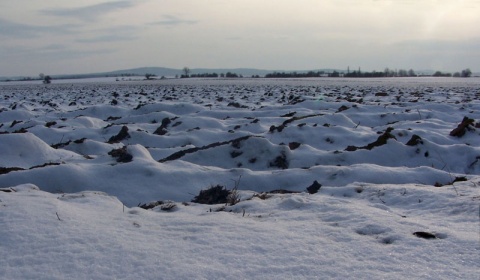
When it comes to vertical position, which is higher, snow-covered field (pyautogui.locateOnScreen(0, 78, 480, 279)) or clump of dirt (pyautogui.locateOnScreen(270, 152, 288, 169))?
snow-covered field (pyautogui.locateOnScreen(0, 78, 480, 279))

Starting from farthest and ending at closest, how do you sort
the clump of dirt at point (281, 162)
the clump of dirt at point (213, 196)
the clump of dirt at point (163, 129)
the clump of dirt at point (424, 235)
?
the clump of dirt at point (163, 129), the clump of dirt at point (281, 162), the clump of dirt at point (213, 196), the clump of dirt at point (424, 235)

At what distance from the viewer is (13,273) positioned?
1821 millimetres

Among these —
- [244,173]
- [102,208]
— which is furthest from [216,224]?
[244,173]

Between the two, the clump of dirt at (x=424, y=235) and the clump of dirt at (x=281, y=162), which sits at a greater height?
the clump of dirt at (x=424, y=235)

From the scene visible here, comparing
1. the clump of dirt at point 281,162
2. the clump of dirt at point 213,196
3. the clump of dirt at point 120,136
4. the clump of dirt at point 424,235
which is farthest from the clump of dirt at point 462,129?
the clump of dirt at point 120,136

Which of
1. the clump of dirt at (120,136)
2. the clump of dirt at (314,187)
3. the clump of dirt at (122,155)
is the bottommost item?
the clump of dirt at (314,187)

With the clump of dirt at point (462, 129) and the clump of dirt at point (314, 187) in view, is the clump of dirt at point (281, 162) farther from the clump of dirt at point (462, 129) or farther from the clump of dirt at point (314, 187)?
the clump of dirt at point (462, 129)

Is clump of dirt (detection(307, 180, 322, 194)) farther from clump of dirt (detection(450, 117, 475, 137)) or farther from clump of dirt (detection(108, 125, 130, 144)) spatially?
clump of dirt (detection(108, 125, 130, 144))

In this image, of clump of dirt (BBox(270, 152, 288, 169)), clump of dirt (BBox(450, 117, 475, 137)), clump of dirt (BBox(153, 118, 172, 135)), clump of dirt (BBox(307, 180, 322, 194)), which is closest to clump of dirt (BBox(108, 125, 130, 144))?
clump of dirt (BBox(153, 118, 172, 135))

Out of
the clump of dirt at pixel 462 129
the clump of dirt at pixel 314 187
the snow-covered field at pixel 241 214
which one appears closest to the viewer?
the snow-covered field at pixel 241 214

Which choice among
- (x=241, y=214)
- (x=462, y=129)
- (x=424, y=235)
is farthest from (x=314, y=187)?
(x=462, y=129)

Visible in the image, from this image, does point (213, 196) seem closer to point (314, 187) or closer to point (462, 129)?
point (314, 187)

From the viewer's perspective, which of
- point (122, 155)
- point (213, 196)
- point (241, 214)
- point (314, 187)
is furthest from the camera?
point (122, 155)

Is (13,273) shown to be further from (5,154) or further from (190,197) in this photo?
(5,154)
